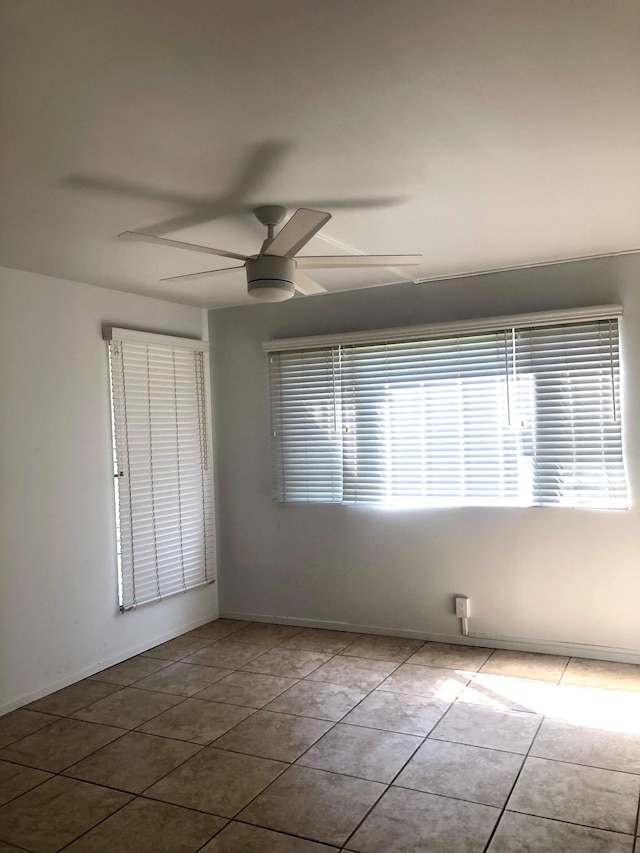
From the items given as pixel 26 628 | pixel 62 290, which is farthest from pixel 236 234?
pixel 26 628

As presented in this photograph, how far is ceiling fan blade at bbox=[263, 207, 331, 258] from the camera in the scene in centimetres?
237

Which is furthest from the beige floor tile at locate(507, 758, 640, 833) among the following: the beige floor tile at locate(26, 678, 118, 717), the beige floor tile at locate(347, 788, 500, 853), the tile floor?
the beige floor tile at locate(26, 678, 118, 717)

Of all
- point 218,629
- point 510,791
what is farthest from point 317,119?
point 218,629

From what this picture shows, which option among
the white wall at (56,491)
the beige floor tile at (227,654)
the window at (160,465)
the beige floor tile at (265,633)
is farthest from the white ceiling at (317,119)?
the beige floor tile at (265,633)

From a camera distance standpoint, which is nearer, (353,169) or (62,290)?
(353,169)

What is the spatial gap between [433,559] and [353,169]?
2.65 m

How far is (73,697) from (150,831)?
1460mm

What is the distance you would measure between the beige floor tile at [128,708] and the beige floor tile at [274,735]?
19.5 inches

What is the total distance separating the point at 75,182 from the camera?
250 cm

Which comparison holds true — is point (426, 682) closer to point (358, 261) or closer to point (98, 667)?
point (98, 667)

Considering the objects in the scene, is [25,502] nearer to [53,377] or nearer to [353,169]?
[53,377]

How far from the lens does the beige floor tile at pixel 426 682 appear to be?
3576 mm

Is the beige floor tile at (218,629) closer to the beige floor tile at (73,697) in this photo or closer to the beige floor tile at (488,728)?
the beige floor tile at (73,697)

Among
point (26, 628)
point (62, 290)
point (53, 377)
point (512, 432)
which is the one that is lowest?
point (26, 628)
